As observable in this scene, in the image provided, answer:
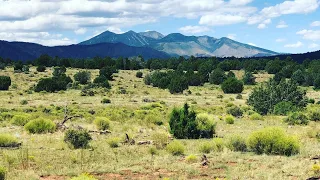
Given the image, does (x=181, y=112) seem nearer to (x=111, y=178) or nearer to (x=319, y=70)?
(x=111, y=178)

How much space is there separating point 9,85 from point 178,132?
5958 centimetres

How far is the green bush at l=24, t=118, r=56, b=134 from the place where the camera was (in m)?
26.0

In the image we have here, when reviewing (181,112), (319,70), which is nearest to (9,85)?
(181,112)

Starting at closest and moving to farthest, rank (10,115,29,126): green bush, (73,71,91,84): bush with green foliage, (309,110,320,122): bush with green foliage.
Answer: (10,115,29,126): green bush
(309,110,320,122): bush with green foliage
(73,71,91,84): bush with green foliage

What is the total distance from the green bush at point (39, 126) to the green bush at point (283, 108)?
27.0 meters


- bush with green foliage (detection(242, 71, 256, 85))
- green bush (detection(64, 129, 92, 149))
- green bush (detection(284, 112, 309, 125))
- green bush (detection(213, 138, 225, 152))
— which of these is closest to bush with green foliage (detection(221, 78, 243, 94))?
bush with green foliage (detection(242, 71, 256, 85))

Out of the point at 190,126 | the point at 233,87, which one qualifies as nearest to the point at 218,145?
the point at 190,126

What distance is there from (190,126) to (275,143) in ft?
27.4

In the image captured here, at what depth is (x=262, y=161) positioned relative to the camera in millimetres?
16109

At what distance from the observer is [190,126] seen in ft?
84.0

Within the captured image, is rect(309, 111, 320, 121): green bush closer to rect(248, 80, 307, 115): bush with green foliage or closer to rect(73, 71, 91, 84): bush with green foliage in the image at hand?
rect(248, 80, 307, 115): bush with green foliage

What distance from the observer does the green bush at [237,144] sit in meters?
19.4

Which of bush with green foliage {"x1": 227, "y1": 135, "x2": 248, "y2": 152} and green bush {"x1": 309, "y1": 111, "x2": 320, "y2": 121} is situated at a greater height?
bush with green foliage {"x1": 227, "y1": 135, "x2": 248, "y2": 152}

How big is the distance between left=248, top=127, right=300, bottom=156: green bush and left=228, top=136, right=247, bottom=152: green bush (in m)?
0.93
